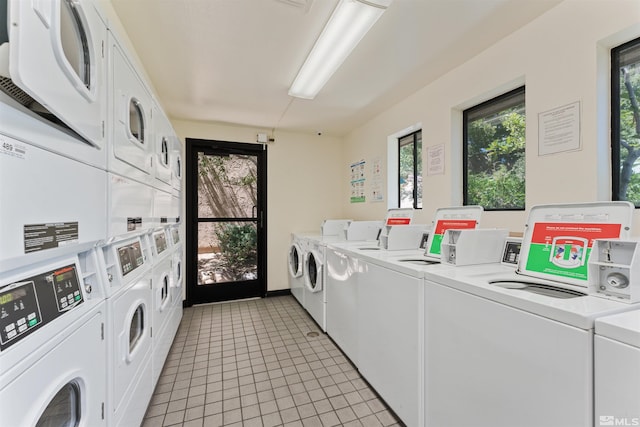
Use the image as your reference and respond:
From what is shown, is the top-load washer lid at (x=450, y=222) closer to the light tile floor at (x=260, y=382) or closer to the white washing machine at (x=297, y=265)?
the light tile floor at (x=260, y=382)

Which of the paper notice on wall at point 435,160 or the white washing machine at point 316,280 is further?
the white washing machine at point 316,280

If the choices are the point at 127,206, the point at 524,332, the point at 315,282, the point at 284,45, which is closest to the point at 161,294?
the point at 127,206

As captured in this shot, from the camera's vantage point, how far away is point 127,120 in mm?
1336

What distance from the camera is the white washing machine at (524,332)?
80 cm

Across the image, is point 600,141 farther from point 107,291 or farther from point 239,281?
point 239,281

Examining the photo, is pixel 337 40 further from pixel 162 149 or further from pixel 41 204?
pixel 41 204

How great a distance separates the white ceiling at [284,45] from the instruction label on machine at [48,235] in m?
1.53

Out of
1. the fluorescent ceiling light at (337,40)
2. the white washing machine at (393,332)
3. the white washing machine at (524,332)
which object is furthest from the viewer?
the fluorescent ceiling light at (337,40)

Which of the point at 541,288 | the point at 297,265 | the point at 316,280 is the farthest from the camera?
the point at 297,265

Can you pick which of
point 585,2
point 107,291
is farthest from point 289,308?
point 585,2

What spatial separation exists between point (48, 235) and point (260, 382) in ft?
5.73

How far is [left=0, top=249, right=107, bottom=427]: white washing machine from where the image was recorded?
603 millimetres

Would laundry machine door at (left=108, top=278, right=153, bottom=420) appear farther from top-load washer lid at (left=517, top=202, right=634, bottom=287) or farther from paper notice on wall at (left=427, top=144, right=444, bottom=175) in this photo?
paper notice on wall at (left=427, top=144, right=444, bottom=175)

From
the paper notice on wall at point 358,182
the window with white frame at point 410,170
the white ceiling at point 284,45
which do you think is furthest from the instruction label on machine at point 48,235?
the paper notice on wall at point 358,182
